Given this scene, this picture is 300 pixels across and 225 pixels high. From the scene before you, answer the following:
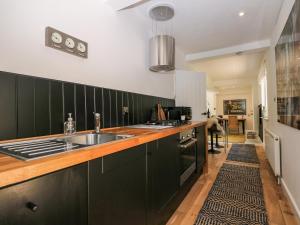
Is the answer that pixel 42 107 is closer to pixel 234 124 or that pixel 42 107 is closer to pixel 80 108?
pixel 80 108

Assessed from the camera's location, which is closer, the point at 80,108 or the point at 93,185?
the point at 93,185

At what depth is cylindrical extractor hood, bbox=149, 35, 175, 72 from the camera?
2377mm

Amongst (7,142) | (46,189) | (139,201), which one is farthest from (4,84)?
(139,201)

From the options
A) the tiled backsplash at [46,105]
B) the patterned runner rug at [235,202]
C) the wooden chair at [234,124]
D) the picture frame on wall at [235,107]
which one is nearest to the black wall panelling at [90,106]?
the tiled backsplash at [46,105]

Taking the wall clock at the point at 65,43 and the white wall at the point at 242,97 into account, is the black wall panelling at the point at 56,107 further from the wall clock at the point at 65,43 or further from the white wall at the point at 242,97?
the white wall at the point at 242,97

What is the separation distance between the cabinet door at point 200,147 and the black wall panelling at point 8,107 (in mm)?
2033

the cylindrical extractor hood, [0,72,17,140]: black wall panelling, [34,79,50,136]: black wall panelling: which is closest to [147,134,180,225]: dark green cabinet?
[34,79,50,136]: black wall panelling

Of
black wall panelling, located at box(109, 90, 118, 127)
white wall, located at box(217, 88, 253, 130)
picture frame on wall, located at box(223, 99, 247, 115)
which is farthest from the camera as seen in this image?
picture frame on wall, located at box(223, 99, 247, 115)

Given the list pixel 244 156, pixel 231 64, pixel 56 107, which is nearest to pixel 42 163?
pixel 56 107

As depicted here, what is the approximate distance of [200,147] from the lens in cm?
253

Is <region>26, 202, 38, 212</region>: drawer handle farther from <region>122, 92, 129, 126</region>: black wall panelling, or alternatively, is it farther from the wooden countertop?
<region>122, 92, 129, 126</region>: black wall panelling

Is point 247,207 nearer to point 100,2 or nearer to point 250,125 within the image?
point 100,2

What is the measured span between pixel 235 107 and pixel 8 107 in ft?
31.3

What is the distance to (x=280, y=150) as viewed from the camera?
2.35 m
